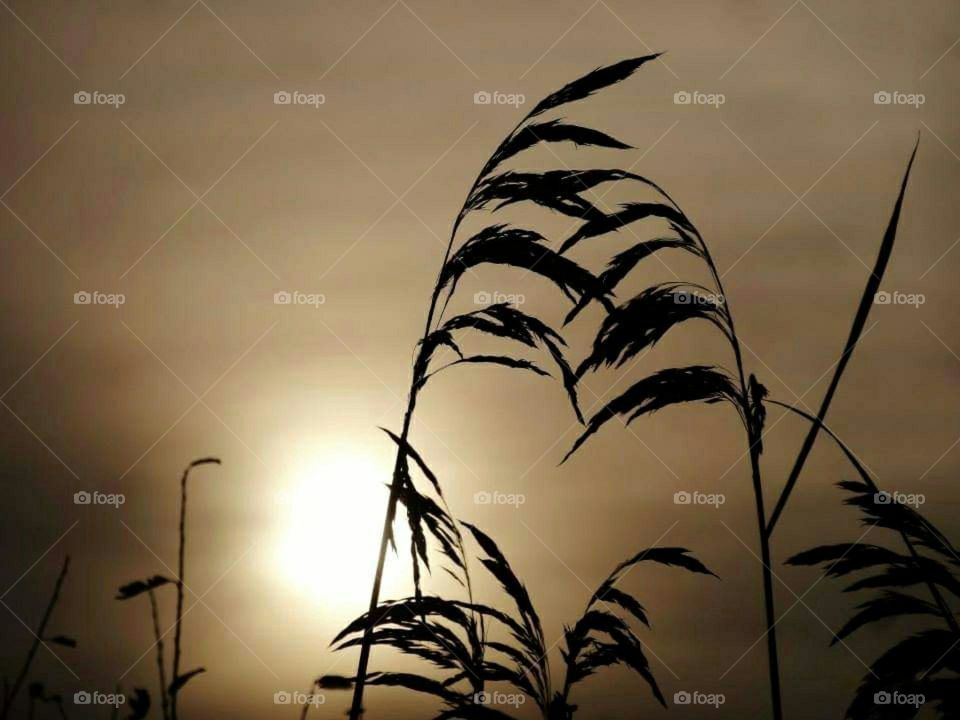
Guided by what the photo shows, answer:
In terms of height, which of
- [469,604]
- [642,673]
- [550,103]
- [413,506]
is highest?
[550,103]

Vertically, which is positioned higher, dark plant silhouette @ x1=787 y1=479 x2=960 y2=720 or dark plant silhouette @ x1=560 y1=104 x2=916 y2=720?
dark plant silhouette @ x1=560 y1=104 x2=916 y2=720

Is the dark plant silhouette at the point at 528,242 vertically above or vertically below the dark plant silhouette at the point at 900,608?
above

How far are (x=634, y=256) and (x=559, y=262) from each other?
300 millimetres

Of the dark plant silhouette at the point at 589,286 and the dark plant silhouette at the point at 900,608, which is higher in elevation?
the dark plant silhouette at the point at 589,286

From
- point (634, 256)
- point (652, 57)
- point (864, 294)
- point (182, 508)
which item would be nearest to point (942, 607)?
point (864, 294)

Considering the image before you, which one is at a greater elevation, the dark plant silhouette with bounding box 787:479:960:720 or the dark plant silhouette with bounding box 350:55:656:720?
the dark plant silhouette with bounding box 350:55:656:720

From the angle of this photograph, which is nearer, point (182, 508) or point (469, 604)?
point (182, 508)

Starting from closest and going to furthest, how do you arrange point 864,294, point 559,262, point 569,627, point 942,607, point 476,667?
point 864,294 < point 942,607 < point 559,262 < point 476,667 < point 569,627

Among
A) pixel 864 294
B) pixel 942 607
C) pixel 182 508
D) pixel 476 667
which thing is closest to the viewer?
pixel 182 508

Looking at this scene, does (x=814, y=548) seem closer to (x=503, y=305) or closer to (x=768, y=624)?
(x=768, y=624)

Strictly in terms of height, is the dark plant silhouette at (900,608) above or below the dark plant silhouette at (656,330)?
below

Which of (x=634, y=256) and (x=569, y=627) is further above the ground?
(x=634, y=256)

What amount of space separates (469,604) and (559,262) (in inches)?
37.9

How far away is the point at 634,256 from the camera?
2746 millimetres
